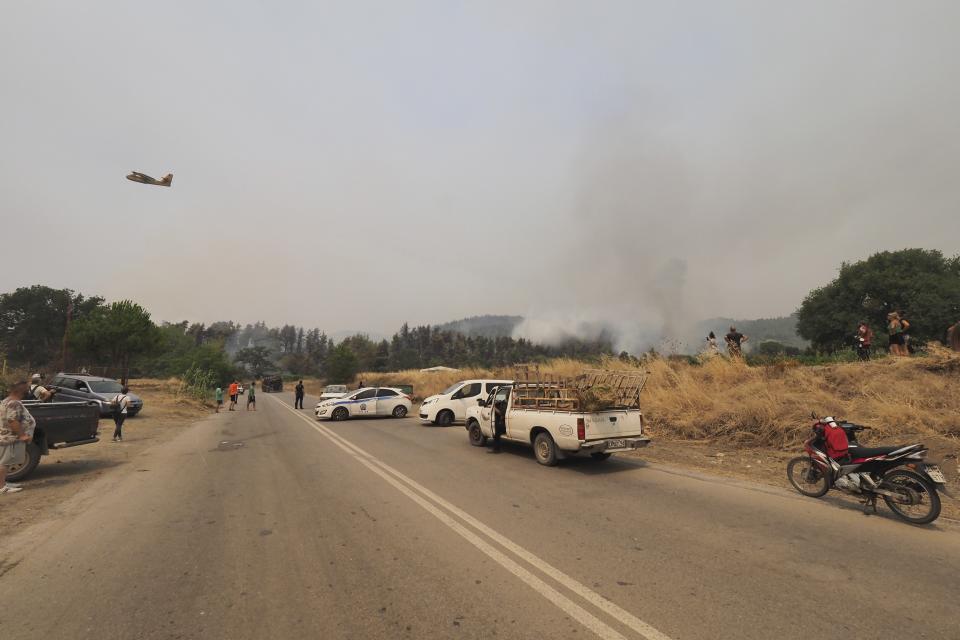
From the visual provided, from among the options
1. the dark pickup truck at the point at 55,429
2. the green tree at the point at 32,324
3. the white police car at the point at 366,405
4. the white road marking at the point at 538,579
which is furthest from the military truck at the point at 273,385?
the white road marking at the point at 538,579

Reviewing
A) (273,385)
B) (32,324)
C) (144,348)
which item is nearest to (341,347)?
(273,385)

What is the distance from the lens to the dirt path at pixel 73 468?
6.22m

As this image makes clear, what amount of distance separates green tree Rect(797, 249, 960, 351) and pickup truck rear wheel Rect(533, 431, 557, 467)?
37.5 metres

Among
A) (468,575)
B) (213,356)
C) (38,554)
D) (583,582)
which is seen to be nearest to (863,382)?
(583,582)

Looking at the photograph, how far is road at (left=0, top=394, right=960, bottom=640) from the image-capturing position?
127 inches

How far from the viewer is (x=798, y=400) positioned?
10836 millimetres

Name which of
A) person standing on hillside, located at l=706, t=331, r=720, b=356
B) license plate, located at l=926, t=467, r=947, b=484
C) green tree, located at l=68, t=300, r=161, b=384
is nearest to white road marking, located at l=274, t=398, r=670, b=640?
license plate, located at l=926, t=467, r=947, b=484

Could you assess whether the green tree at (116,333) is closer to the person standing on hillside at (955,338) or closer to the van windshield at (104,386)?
the van windshield at (104,386)

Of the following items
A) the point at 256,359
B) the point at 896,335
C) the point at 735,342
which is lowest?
the point at 735,342

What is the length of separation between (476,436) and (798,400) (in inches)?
320

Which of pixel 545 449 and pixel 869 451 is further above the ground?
pixel 869 451

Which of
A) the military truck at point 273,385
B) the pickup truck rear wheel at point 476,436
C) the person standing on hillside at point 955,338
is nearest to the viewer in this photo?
the person standing on hillside at point 955,338

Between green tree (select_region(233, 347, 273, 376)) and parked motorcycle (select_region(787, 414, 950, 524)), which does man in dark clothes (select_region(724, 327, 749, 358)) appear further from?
green tree (select_region(233, 347, 273, 376))

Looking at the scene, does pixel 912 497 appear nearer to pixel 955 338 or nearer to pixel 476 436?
pixel 476 436
